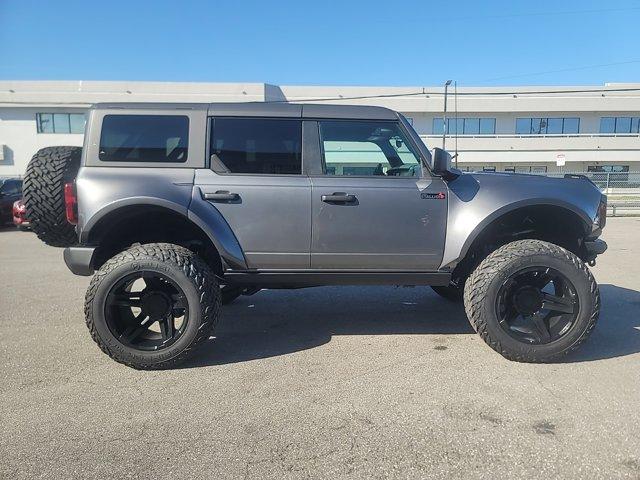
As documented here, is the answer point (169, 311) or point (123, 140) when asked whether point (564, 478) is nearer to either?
point (169, 311)

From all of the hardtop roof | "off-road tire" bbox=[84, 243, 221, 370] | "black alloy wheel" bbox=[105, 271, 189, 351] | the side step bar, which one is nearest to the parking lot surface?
"off-road tire" bbox=[84, 243, 221, 370]

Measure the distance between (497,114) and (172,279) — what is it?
43.8 meters

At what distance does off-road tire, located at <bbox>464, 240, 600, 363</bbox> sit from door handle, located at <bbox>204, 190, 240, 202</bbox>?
210 centimetres

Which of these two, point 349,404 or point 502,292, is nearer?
point 349,404

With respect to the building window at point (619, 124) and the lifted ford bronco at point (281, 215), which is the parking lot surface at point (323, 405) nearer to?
the lifted ford bronco at point (281, 215)

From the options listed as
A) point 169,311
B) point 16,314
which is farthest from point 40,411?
point 16,314

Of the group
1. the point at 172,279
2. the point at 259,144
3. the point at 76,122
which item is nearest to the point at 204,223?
the point at 172,279

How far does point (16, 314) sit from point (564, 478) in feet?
17.4

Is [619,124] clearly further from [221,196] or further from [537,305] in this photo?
[221,196]

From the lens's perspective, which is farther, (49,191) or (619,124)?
(619,124)

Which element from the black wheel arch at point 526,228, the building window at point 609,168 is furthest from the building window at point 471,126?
the black wheel arch at point 526,228

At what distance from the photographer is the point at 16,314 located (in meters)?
4.98

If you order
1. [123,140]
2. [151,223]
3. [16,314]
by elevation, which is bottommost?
[16,314]

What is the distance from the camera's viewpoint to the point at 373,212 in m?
3.68
